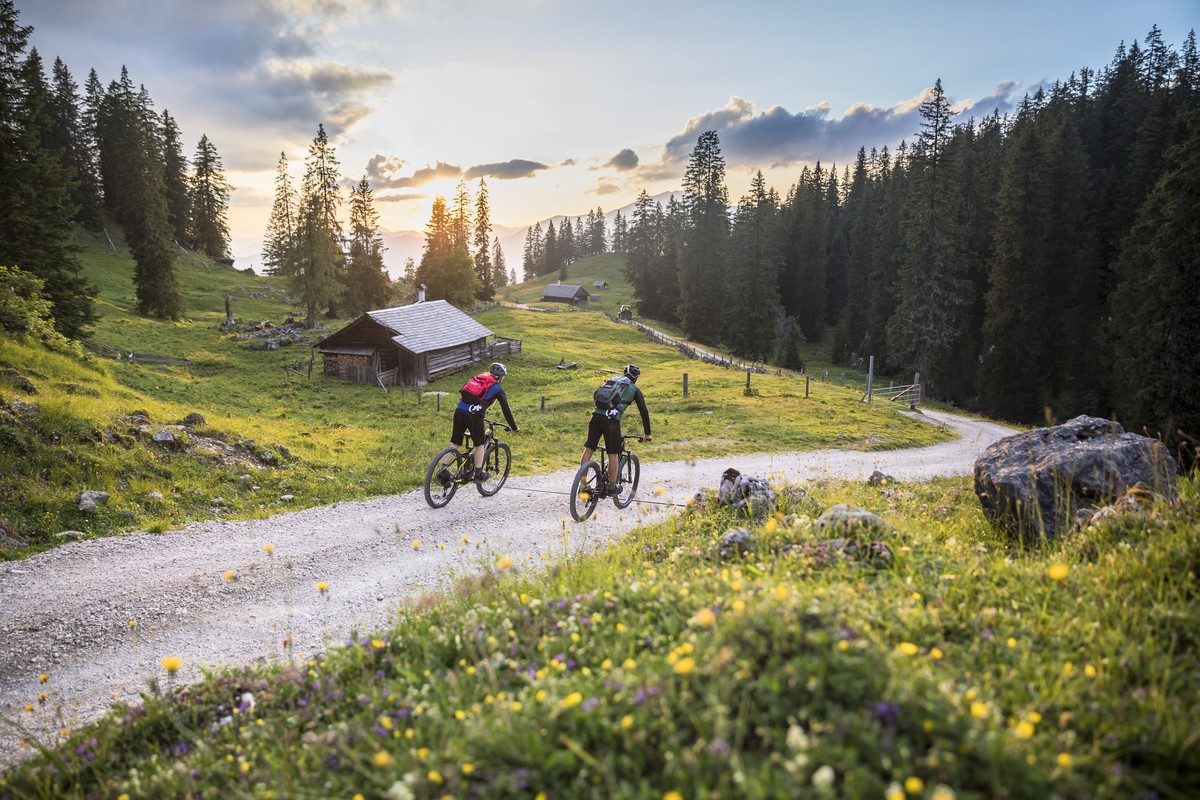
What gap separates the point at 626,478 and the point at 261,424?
13404mm

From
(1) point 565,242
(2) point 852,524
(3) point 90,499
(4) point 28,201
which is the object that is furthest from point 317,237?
(1) point 565,242

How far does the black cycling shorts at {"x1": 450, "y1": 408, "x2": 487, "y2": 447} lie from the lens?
1079 cm

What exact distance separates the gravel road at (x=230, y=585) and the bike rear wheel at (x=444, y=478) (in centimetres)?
23

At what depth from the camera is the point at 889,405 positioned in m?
31.4

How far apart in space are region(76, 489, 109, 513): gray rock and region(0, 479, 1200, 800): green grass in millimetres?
6753

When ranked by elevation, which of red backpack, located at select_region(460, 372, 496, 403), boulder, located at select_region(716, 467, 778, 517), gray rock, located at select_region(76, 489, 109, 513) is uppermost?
red backpack, located at select_region(460, 372, 496, 403)

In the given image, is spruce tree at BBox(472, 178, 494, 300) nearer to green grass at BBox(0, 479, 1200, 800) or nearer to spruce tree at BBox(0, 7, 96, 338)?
spruce tree at BBox(0, 7, 96, 338)

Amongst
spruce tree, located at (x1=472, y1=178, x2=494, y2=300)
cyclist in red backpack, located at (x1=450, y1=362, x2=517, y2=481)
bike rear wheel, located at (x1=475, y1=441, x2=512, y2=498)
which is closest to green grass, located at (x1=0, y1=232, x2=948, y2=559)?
bike rear wheel, located at (x1=475, y1=441, x2=512, y2=498)

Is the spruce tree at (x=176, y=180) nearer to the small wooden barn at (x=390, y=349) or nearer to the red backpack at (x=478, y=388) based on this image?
the small wooden barn at (x=390, y=349)

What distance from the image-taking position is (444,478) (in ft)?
35.9

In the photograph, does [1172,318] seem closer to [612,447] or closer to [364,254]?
[612,447]

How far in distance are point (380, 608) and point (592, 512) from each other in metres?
3.99

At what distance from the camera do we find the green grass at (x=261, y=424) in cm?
1034

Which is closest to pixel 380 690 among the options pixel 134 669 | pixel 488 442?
pixel 134 669
